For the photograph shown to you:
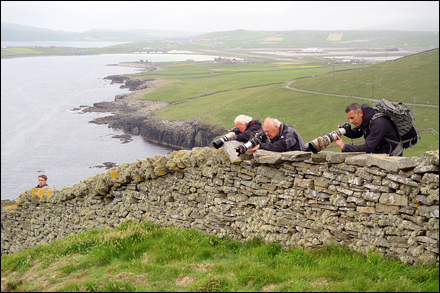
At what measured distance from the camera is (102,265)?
28.9 feet

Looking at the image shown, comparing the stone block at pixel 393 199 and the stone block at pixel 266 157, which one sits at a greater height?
the stone block at pixel 266 157

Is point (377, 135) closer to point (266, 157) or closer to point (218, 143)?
point (266, 157)

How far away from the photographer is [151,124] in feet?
275

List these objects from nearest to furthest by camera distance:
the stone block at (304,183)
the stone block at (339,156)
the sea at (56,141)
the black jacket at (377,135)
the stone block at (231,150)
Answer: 1. the stone block at (339,156)
2. the black jacket at (377,135)
3. the stone block at (304,183)
4. the stone block at (231,150)
5. the sea at (56,141)

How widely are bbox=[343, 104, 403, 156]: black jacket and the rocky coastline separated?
6327 cm

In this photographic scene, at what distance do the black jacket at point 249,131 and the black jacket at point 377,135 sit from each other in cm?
290

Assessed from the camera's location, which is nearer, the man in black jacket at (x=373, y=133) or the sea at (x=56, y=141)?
the man in black jacket at (x=373, y=133)

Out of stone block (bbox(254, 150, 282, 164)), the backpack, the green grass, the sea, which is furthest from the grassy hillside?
the green grass

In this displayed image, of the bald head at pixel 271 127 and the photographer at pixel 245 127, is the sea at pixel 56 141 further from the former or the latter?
the bald head at pixel 271 127

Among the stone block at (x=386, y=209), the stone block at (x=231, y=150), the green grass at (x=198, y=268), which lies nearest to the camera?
the green grass at (x=198, y=268)

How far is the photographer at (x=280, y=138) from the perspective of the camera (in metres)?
9.36

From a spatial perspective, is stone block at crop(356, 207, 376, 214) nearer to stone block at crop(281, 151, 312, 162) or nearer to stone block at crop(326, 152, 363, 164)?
stone block at crop(326, 152, 363, 164)

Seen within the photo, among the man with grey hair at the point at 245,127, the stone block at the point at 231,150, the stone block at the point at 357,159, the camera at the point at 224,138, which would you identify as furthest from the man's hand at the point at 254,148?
the stone block at the point at 357,159

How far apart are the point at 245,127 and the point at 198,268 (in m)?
4.36
